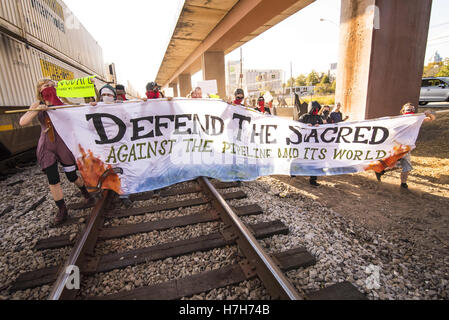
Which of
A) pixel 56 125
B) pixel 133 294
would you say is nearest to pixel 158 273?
pixel 133 294

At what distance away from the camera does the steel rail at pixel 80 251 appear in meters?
2.19

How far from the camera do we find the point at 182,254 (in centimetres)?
288

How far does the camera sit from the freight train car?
6492 mm

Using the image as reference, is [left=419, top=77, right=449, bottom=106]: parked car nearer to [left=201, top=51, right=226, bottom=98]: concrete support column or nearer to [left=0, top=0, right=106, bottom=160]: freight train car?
[left=201, top=51, right=226, bottom=98]: concrete support column

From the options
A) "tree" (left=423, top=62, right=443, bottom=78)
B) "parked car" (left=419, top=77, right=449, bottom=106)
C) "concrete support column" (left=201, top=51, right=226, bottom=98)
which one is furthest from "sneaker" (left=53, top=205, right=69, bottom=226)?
"tree" (left=423, top=62, right=443, bottom=78)

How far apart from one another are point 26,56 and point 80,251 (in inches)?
323

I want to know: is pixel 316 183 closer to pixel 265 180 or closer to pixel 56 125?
pixel 265 180

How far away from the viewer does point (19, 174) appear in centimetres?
670

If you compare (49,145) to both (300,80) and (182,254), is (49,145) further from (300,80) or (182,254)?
(300,80)

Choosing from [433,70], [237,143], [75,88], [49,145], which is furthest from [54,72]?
[433,70]

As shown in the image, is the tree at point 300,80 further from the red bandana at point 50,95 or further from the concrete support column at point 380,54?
the red bandana at point 50,95

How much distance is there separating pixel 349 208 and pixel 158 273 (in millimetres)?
3691

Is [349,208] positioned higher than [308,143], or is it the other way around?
[308,143]

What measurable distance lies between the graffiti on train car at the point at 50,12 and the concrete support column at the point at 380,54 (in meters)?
10.8
